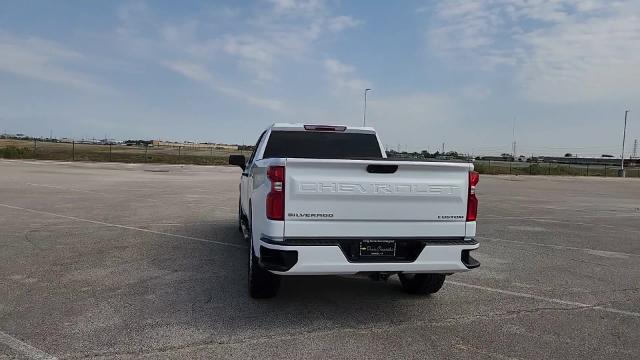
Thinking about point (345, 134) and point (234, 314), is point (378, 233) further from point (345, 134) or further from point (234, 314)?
point (345, 134)

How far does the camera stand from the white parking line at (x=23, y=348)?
388 centimetres

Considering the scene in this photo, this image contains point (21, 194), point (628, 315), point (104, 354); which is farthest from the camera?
point (21, 194)

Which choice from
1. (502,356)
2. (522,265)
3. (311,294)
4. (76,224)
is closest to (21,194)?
(76,224)

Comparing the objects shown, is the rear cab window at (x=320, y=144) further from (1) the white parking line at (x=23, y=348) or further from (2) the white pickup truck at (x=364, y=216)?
(1) the white parking line at (x=23, y=348)

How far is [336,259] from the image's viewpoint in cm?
457

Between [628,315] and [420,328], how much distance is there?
7.45 ft

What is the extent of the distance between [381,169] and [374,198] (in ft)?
0.88

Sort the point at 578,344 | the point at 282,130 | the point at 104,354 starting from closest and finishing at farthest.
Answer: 1. the point at 104,354
2. the point at 578,344
3. the point at 282,130

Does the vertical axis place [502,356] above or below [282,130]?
below

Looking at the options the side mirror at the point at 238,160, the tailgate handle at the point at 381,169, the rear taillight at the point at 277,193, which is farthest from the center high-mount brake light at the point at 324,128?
the rear taillight at the point at 277,193

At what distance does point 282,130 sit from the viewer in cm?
716

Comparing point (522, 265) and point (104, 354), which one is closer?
point (104, 354)

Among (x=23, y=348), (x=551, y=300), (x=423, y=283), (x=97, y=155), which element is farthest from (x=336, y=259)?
(x=97, y=155)

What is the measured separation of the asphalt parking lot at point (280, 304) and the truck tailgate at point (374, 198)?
2.95 ft
